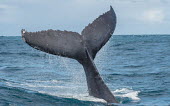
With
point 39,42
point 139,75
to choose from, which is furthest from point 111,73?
point 39,42

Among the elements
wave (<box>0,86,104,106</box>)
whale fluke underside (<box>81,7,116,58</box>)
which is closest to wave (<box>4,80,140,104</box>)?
wave (<box>0,86,104,106</box>)

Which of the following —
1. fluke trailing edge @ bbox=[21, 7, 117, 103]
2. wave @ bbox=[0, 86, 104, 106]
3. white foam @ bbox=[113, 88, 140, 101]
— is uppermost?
fluke trailing edge @ bbox=[21, 7, 117, 103]

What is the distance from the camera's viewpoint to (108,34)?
848cm

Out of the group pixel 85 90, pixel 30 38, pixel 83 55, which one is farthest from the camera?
pixel 85 90

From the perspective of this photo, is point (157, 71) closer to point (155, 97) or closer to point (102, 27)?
point (155, 97)

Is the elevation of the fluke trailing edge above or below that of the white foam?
above

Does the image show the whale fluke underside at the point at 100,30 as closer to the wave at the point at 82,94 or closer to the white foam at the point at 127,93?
the wave at the point at 82,94

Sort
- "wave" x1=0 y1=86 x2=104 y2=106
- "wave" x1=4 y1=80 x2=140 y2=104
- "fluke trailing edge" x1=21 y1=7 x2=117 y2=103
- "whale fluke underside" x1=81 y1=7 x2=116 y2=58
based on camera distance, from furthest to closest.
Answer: "wave" x1=4 y1=80 x2=140 y2=104 < "wave" x1=0 y1=86 x2=104 y2=106 < "whale fluke underside" x1=81 y1=7 x2=116 y2=58 < "fluke trailing edge" x1=21 y1=7 x2=117 y2=103

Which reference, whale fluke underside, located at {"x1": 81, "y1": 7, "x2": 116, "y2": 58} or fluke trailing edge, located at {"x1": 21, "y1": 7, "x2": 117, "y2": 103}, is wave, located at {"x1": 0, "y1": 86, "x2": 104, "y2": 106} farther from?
whale fluke underside, located at {"x1": 81, "y1": 7, "x2": 116, "y2": 58}

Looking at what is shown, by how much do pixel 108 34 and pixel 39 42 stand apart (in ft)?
5.52

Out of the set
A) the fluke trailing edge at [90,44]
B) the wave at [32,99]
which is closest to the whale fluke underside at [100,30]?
the fluke trailing edge at [90,44]

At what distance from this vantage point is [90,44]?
8.43m

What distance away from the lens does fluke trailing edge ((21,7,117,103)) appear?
7836 mm

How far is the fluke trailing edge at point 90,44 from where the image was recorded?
784 centimetres
